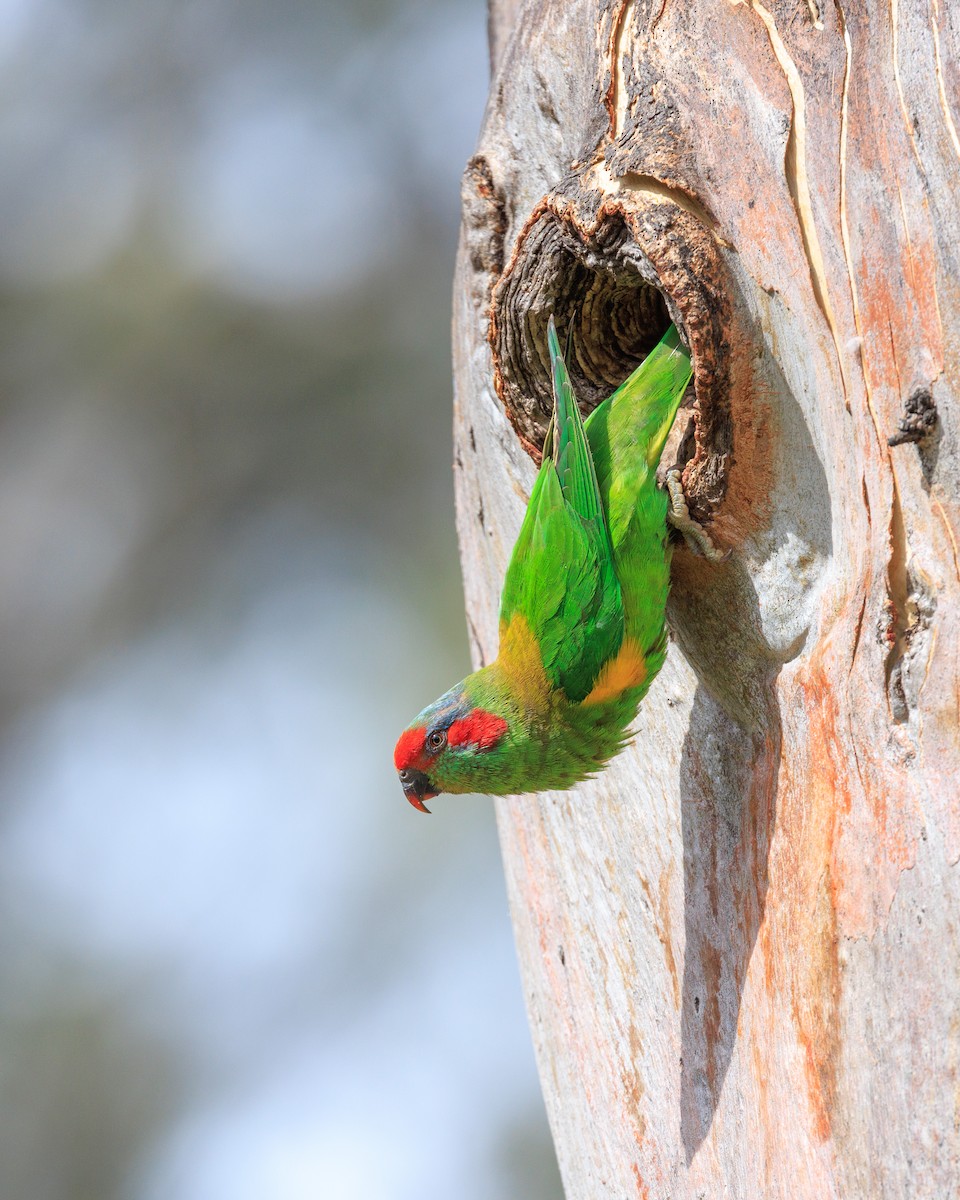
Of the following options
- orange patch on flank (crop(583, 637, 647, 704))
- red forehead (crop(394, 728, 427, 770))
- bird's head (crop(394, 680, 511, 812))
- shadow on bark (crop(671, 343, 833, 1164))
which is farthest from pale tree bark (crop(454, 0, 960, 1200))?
red forehead (crop(394, 728, 427, 770))

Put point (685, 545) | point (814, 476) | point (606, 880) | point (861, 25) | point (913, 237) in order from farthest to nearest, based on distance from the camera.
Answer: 1. point (606, 880)
2. point (685, 545)
3. point (814, 476)
4. point (861, 25)
5. point (913, 237)

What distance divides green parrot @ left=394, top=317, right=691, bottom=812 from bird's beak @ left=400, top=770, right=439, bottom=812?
0.04 feet

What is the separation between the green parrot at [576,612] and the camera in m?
2.47

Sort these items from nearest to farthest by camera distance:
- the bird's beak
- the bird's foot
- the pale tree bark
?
1. the pale tree bark
2. the bird's foot
3. the bird's beak

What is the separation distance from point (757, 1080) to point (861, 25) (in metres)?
2.01

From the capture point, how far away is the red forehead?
269 centimetres

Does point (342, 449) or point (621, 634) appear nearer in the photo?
point (621, 634)

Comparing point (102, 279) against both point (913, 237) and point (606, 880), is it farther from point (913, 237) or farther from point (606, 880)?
point (913, 237)

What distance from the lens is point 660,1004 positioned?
2525mm

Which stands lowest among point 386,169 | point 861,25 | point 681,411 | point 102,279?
point 681,411

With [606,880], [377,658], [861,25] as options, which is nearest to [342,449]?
[377,658]

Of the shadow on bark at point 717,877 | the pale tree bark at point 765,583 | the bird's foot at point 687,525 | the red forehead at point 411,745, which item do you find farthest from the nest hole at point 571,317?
the shadow on bark at point 717,877

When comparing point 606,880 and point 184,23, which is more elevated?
point 184,23

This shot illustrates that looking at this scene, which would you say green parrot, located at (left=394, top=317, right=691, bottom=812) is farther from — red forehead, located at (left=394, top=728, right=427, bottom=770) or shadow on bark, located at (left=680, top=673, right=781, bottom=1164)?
shadow on bark, located at (left=680, top=673, right=781, bottom=1164)
